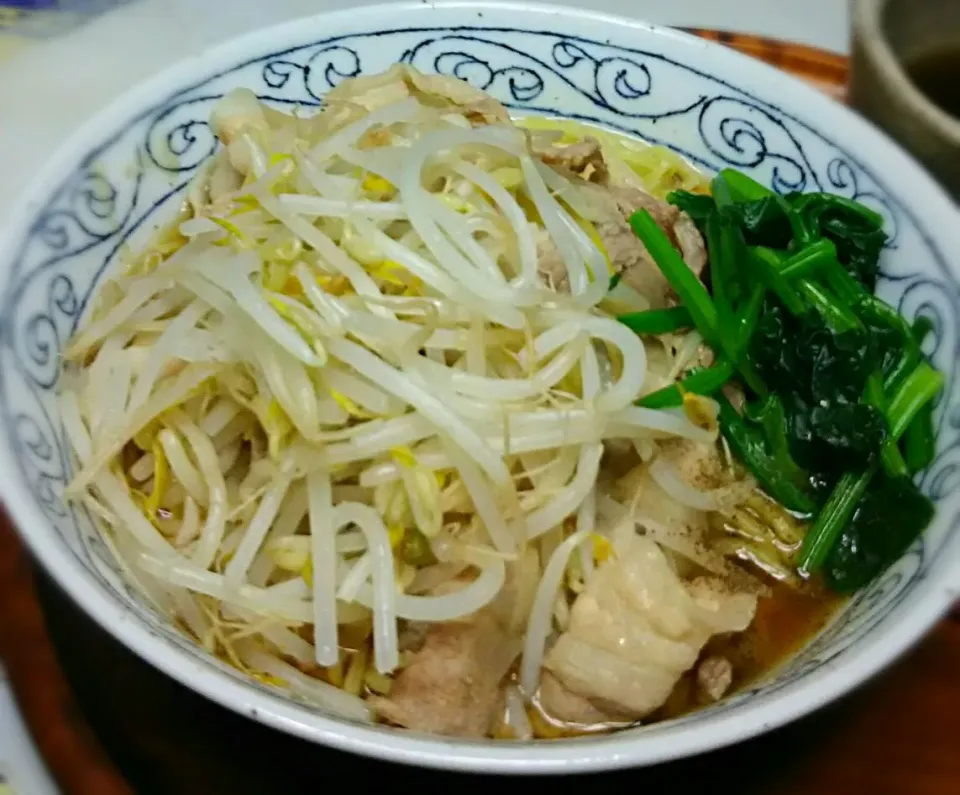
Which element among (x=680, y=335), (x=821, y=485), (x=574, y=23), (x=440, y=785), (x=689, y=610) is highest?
(x=574, y=23)

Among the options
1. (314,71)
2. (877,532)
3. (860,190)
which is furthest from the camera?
(314,71)

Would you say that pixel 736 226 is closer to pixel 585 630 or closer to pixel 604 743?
pixel 585 630

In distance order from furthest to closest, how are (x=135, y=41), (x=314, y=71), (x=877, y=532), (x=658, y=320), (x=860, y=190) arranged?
(x=135, y=41)
(x=314, y=71)
(x=860, y=190)
(x=658, y=320)
(x=877, y=532)

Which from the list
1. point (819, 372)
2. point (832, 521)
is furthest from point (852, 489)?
point (819, 372)

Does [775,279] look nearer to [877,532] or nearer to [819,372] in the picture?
[819,372]

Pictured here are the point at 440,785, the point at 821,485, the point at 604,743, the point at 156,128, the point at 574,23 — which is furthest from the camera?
the point at 574,23

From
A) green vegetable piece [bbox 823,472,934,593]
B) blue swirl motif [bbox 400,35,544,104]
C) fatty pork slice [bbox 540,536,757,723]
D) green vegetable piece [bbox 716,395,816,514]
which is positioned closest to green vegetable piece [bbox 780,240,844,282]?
green vegetable piece [bbox 716,395,816,514]

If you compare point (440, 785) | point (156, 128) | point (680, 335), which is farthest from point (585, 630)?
point (156, 128)
